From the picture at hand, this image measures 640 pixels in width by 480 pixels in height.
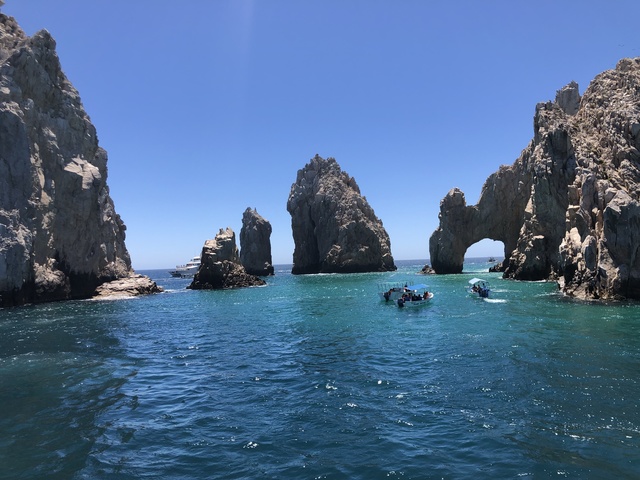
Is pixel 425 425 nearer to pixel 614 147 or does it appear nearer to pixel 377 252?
pixel 614 147

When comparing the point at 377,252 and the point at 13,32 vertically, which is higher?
the point at 13,32

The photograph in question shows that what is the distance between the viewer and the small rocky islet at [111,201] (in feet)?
150

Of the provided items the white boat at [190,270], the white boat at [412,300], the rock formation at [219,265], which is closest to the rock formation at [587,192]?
the white boat at [412,300]

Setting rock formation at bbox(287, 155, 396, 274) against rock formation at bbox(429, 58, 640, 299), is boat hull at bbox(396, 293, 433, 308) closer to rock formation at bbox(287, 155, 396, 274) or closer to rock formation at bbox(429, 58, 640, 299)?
rock formation at bbox(429, 58, 640, 299)

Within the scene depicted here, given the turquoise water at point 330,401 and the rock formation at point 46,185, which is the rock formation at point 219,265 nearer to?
the rock formation at point 46,185

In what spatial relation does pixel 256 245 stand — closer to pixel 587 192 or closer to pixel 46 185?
pixel 46 185

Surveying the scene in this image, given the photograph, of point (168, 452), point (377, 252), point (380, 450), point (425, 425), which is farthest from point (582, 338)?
point (377, 252)

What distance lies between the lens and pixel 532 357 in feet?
76.8

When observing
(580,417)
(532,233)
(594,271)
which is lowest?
(580,417)

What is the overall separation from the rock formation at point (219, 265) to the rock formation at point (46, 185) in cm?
1540

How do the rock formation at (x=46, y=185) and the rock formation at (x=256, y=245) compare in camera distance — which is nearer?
the rock formation at (x=46, y=185)

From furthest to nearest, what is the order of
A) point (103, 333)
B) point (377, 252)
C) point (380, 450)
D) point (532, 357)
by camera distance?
point (377, 252)
point (103, 333)
point (532, 357)
point (380, 450)

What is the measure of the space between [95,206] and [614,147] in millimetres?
72272

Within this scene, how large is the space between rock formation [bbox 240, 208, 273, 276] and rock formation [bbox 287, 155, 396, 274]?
9381 millimetres
